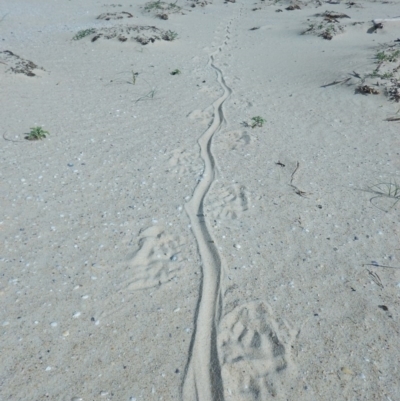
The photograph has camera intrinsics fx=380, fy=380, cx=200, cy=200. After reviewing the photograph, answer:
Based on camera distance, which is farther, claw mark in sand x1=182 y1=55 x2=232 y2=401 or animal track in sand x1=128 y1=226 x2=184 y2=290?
animal track in sand x1=128 y1=226 x2=184 y2=290

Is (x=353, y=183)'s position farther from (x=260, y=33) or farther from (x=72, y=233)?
(x=260, y=33)

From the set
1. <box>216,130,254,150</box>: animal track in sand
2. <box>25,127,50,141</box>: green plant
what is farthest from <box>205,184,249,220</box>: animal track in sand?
<box>25,127,50,141</box>: green plant

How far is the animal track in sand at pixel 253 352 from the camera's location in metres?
1.97

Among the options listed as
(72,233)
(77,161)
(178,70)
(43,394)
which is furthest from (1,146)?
(178,70)

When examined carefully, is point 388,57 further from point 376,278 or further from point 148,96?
point 376,278

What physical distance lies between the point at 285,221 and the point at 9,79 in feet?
15.6

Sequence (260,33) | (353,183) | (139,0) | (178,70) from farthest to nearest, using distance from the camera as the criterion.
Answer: (139,0) → (260,33) → (178,70) → (353,183)

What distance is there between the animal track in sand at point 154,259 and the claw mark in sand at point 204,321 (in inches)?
7.8

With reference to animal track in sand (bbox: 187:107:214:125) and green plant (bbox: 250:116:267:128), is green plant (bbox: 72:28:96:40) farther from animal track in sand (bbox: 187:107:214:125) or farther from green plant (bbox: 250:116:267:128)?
green plant (bbox: 250:116:267:128)

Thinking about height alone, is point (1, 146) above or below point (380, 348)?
above

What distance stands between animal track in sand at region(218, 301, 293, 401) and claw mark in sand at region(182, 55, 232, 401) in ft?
0.17

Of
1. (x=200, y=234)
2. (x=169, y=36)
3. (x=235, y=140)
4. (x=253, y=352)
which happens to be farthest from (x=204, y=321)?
(x=169, y=36)

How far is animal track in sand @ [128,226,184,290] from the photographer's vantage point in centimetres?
256

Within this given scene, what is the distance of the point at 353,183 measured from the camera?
3.56 m
